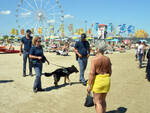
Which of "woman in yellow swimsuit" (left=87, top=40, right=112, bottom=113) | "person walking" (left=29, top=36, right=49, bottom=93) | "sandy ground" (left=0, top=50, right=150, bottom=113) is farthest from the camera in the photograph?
"person walking" (left=29, top=36, right=49, bottom=93)

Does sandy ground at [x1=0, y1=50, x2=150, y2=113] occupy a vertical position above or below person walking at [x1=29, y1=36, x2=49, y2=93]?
below

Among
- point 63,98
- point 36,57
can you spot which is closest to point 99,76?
point 63,98

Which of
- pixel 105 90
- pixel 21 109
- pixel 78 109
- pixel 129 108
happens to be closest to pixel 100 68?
pixel 105 90

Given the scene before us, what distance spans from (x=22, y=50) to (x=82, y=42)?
2.80 m

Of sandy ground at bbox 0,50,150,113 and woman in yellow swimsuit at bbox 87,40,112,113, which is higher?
woman in yellow swimsuit at bbox 87,40,112,113

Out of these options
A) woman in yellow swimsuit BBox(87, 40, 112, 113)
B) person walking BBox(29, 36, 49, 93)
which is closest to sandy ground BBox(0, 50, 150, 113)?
person walking BBox(29, 36, 49, 93)

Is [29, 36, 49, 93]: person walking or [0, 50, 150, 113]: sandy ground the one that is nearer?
[0, 50, 150, 113]: sandy ground

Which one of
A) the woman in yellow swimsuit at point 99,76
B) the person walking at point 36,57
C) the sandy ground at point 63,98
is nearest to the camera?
the woman in yellow swimsuit at point 99,76

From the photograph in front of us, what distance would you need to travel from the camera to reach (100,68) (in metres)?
2.90

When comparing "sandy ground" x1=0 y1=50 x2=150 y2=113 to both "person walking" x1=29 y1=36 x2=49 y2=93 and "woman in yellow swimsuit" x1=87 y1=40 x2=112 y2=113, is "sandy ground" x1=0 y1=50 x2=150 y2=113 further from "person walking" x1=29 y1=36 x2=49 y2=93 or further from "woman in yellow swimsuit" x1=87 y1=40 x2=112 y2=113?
"woman in yellow swimsuit" x1=87 y1=40 x2=112 y2=113

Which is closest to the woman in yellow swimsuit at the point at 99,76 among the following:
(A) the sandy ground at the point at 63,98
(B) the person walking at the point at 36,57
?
(A) the sandy ground at the point at 63,98

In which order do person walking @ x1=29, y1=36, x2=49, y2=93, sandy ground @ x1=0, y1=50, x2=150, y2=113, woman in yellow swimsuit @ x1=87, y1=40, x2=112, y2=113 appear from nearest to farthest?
woman in yellow swimsuit @ x1=87, y1=40, x2=112, y2=113 → sandy ground @ x1=0, y1=50, x2=150, y2=113 → person walking @ x1=29, y1=36, x2=49, y2=93

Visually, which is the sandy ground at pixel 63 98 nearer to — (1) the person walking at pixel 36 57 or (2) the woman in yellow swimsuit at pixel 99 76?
(1) the person walking at pixel 36 57

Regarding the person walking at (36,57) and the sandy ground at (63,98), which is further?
the person walking at (36,57)
